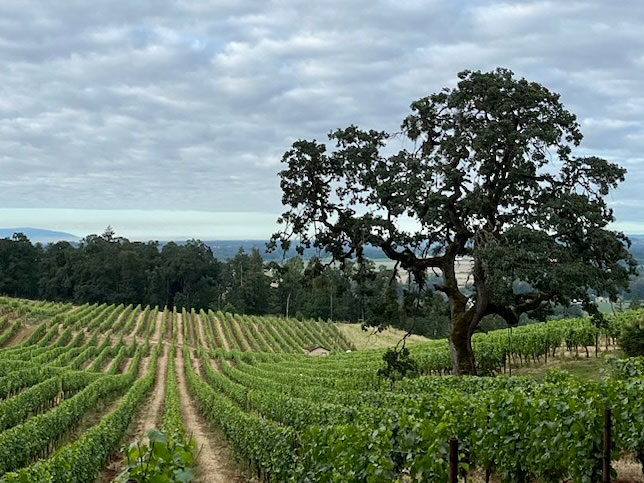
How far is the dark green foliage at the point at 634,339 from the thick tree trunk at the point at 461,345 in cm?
500

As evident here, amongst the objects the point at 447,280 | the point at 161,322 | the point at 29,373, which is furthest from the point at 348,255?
the point at 161,322

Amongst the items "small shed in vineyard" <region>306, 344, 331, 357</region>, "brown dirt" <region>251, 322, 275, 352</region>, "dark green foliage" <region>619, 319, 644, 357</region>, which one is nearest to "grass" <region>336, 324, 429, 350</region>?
"small shed in vineyard" <region>306, 344, 331, 357</region>

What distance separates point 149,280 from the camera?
9556cm

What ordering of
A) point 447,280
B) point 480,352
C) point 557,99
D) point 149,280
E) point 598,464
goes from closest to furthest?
point 598,464 → point 557,99 → point 447,280 → point 480,352 → point 149,280

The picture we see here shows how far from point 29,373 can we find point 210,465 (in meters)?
17.5

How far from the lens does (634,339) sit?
1881cm

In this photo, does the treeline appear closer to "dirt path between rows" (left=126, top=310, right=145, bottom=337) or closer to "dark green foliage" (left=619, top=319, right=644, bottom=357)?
"dirt path between rows" (left=126, top=310, right=145, bottom=337)

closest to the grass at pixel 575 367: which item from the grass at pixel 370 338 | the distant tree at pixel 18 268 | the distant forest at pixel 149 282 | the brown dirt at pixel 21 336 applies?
the grass at pixel 370 338

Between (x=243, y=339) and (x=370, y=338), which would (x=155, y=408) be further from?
(x=370, y=338)

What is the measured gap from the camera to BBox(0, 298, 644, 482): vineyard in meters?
7.42

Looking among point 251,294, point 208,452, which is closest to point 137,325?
point 251,294

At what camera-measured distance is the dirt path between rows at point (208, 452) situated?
15141mm

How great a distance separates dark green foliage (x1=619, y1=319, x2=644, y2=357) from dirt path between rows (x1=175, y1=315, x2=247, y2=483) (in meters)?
12.7

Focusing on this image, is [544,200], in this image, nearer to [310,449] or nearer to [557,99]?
[557,99]
